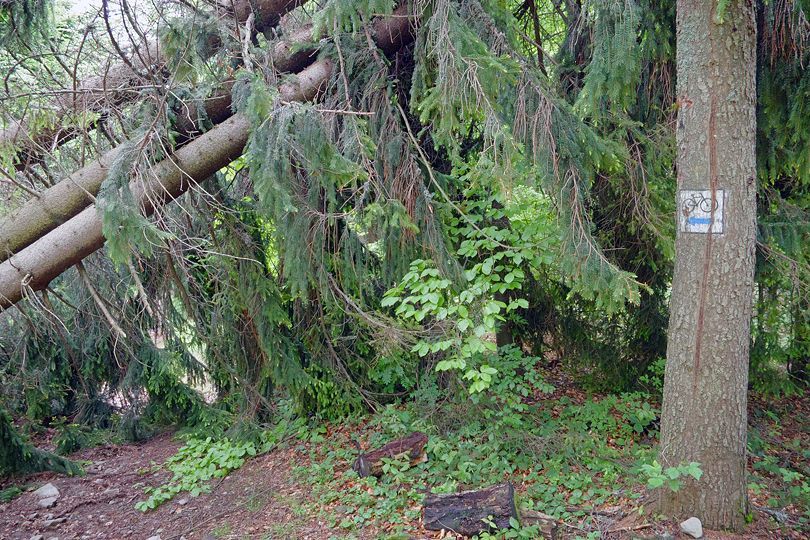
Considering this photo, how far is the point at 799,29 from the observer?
3.70m

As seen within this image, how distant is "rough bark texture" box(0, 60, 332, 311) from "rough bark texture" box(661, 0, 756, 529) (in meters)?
3.33

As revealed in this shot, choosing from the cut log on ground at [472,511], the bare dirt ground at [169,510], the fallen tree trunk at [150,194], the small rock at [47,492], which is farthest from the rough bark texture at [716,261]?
the small rock at [47,492]

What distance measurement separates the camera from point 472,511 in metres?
4.20

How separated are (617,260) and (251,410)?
4688 millimetres

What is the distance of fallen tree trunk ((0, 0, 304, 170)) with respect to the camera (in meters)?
4.40

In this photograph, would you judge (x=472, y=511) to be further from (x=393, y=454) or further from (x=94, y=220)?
(x=94, y=220)

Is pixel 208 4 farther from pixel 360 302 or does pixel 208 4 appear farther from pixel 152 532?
pixel 152 532

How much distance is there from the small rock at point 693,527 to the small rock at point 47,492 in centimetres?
640

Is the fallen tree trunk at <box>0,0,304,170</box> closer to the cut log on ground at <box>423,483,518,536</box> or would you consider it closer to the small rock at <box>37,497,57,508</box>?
the small rock at <box>37,497,57,508</box>

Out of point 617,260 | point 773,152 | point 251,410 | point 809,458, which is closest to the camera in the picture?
point 773,152

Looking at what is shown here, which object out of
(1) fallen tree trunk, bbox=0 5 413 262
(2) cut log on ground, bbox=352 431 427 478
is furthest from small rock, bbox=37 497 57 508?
(2) cut log on ground, bbox=352 431 427 478

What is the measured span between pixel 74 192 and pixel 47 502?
372 centimetres

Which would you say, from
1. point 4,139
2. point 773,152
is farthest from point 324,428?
point 773,152

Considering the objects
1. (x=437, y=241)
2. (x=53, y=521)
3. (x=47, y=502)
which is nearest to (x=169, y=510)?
Result: (x=53, y=521)
